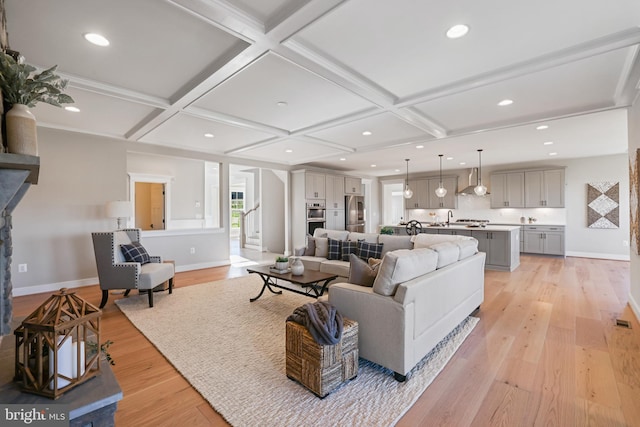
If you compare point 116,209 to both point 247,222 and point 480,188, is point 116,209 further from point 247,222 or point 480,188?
point 480,188

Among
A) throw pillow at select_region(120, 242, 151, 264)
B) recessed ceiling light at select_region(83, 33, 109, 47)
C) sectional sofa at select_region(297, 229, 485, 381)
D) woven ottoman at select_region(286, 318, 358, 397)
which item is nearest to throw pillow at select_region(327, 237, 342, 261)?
sectional sofa at select_region(297, 229, 485, 381)

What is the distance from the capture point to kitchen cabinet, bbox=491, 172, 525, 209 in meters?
7.66

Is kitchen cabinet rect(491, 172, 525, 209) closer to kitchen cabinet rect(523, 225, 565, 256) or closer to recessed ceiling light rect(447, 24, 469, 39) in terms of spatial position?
kitchen cabinet rect(523, 225, 565, 256)

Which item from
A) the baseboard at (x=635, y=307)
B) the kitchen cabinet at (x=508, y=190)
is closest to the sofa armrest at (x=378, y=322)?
the baseboard at (x=635, y=307)

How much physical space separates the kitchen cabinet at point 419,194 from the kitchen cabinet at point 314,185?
3.34 m

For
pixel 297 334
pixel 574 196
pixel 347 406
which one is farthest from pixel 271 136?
pixel 574 196

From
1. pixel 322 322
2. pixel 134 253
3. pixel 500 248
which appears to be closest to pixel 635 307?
pixel 500 248

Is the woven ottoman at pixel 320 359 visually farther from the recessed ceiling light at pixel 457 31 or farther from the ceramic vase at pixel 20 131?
the recessed ceiling light at pixel 457 31

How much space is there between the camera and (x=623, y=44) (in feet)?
7.00

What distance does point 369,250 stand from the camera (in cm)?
427

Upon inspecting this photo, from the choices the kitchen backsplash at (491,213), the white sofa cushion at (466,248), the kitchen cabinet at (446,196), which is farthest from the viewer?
the kitchen cabinet at (446,196)

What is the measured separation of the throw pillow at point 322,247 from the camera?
15.8 ft

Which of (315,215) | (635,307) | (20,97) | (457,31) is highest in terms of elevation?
(457,31)

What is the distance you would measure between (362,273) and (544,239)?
279 inches
